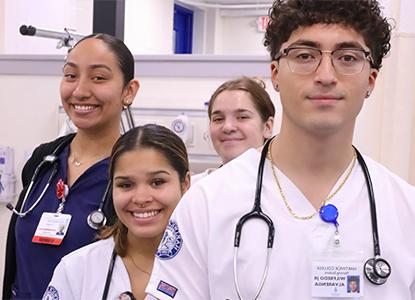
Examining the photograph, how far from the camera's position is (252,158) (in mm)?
1049

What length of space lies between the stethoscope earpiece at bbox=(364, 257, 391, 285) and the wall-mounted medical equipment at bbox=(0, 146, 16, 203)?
1.92 meters

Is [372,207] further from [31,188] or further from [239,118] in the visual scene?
[31,188]

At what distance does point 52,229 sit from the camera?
141 centimetres

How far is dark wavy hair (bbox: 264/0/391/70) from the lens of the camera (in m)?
0.94

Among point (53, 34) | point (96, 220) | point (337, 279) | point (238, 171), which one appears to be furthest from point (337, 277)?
point (53, 34)

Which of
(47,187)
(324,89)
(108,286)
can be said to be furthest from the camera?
(47,187)

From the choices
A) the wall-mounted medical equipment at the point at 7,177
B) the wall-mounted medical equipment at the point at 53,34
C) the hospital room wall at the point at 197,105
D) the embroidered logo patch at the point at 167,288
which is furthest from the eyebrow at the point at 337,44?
the wall-mounted medical equipment at the point at 7,177

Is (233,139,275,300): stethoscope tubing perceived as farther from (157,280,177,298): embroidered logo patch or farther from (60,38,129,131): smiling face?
(60,38,129,131): smiling face

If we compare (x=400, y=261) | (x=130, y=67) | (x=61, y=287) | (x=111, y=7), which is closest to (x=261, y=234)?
(x=400, y=261)

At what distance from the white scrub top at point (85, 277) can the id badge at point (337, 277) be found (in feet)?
1.80

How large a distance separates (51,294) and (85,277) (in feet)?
0.30

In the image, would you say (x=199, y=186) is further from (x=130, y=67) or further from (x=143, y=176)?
(x=130, y=67)

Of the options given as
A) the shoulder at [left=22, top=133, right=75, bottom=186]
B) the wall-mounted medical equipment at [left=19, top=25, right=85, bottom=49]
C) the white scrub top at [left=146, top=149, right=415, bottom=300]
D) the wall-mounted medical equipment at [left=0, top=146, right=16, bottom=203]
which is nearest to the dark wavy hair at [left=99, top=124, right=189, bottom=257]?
the shoulder at [left=22, top=133, right=75, bottom=186]

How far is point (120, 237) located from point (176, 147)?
0.28m
